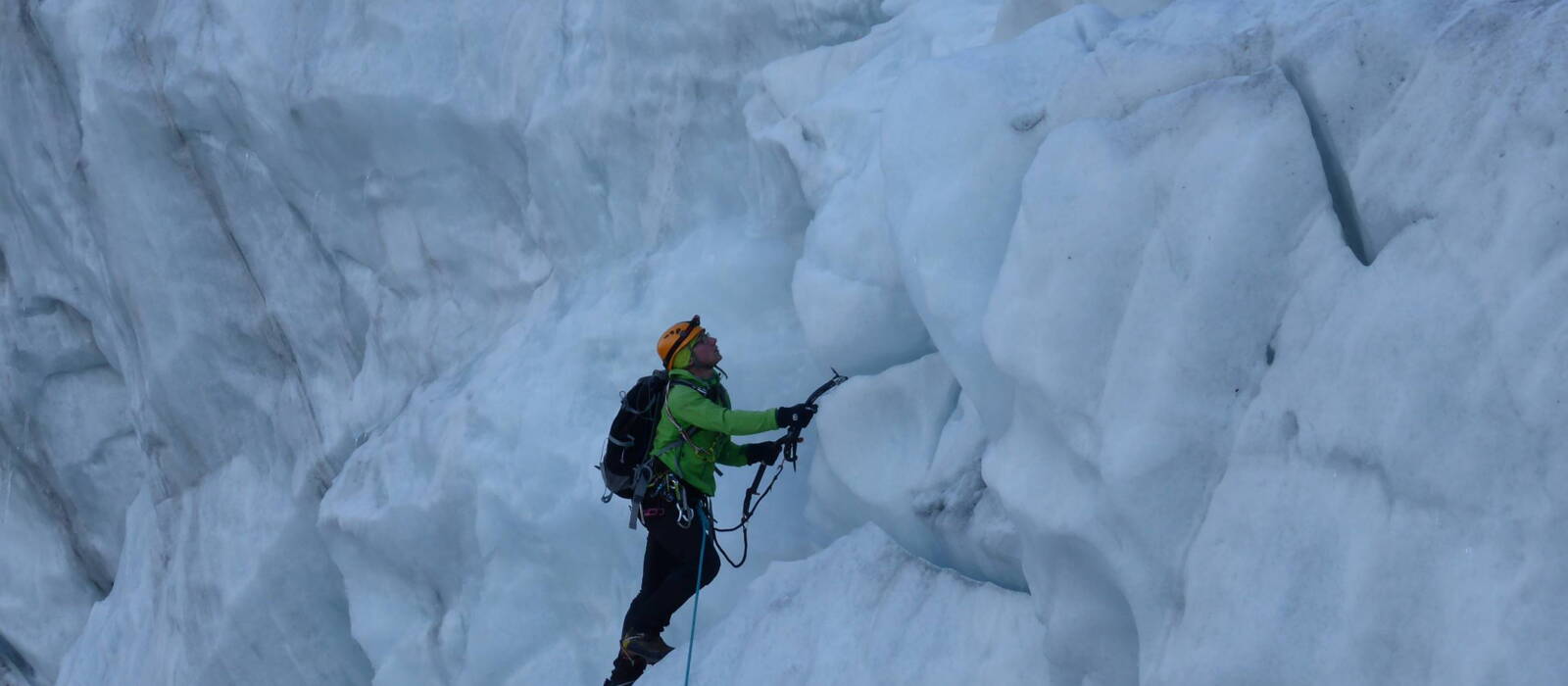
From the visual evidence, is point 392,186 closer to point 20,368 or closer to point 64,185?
point 64,185

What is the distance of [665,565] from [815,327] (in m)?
1.01

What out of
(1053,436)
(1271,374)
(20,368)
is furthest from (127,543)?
(1271,374)

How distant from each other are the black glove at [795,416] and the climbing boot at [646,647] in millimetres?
939

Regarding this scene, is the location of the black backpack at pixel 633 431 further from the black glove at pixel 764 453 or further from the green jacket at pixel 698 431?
the black glove at pixel 764 453

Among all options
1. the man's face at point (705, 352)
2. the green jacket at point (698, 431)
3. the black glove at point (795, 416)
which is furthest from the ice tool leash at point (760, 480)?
the man's face at point (705, 352)

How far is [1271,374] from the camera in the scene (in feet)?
10.0

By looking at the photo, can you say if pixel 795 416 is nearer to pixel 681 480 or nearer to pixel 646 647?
pixel 681 480

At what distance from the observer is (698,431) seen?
4.79 meters

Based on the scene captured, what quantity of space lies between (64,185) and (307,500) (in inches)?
100

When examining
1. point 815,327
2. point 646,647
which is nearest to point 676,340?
point 815,327

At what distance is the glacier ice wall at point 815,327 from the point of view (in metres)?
2.78

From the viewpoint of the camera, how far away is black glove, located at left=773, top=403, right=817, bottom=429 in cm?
450

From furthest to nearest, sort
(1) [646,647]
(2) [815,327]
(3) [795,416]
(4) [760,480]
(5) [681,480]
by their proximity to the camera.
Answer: (4) [760,480] < (1) [646,647] < (5) [681,480] < (2) [815,327] < (3) [795,416]

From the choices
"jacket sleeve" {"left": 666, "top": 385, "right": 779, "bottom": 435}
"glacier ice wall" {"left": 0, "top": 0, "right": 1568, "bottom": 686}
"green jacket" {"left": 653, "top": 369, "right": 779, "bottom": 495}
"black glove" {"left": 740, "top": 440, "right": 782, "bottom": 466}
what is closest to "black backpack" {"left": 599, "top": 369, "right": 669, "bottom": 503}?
"green jacket" {"left": 653, "top": 369, "right": 779, "bottom": 495}
